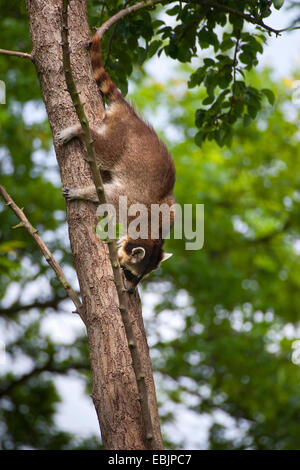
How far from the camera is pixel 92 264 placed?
145 inches

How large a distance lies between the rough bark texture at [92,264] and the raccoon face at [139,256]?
1394 mm

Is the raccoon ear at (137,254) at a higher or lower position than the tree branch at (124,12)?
lower

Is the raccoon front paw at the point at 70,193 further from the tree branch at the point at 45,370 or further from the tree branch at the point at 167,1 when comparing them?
the tree branch at the point at 45,370

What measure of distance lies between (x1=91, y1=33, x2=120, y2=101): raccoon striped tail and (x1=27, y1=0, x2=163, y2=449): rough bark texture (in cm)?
19

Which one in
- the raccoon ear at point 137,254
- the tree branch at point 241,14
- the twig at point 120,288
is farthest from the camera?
the raccoon ear at point 137,254

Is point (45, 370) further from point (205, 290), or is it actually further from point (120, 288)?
point (120, 288)

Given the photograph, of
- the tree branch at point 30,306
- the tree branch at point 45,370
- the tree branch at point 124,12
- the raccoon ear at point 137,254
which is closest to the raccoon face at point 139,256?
the raccoon ear at point 137,254

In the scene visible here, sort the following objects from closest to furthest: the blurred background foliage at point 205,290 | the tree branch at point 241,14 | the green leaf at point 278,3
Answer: the green leaf at point 278,3
the tree branch at point 241,14
the blurred background foliage at point 205,290

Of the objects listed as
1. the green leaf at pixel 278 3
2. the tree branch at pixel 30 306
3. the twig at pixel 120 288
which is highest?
the tree branch at pixel 30 306

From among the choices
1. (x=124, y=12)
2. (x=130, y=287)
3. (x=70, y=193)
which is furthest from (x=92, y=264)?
(x=124, y=12)

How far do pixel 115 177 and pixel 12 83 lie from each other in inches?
265

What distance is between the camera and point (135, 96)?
1461 centimetres

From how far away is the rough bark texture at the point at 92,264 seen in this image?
3.33m
